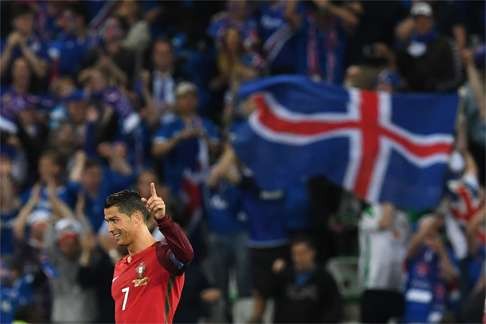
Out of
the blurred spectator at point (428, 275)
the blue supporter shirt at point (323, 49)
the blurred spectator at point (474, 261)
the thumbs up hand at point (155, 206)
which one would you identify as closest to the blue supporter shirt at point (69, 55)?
the blue supporter shirt at point (323, 49)

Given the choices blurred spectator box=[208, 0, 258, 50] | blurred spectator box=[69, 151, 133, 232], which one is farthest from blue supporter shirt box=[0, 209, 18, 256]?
blurred spectator box=[208, 0, 258, 50]

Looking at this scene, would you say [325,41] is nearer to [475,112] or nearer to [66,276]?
[475,112]

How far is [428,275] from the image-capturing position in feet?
41.9

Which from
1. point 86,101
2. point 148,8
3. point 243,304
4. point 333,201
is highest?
point 148,8

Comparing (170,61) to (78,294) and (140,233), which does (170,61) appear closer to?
(78,294)

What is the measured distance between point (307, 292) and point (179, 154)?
2476 mm

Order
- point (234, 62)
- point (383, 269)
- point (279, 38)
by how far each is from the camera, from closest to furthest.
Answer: point (383, 269) → point (234, 62) → point (279, 38)

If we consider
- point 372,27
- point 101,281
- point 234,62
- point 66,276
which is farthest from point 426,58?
point 66,276

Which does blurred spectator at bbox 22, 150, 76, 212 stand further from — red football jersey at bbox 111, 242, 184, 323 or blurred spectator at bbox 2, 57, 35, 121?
red football jersey at bbox 111, 242, 184, 323

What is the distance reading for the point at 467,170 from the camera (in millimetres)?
13500

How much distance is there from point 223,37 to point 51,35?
2.93 metres

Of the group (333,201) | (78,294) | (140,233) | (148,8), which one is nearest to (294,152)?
(333,201)

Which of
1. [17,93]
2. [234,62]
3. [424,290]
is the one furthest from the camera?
[17,93]

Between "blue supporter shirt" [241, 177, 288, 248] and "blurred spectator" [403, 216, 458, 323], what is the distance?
1.55 meters
